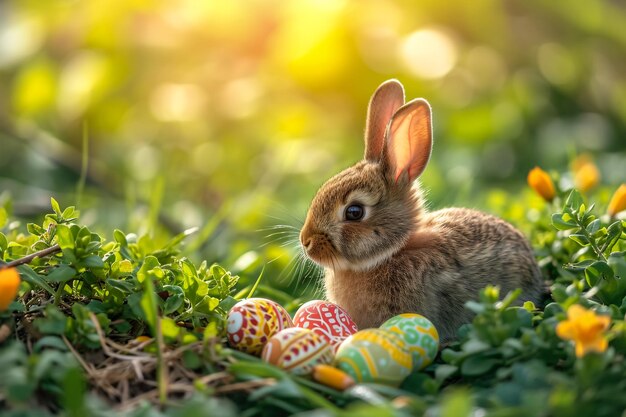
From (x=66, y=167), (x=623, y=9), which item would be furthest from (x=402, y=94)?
A: (x=623, y=9)

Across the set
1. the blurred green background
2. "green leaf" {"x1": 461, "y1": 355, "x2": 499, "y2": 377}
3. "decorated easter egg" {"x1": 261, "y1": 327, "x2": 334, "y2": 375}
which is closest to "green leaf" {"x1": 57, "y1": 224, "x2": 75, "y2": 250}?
"decorated easter egg" {"x1": 261, "y1": 327, "x2": 334, "y2": 375}

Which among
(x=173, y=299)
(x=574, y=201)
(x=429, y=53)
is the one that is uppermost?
(x=429, y=53)

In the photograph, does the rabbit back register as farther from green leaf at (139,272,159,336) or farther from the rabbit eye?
green leaf at (139,272,159,336)

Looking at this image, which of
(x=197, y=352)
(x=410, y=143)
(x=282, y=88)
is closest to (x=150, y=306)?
(x=197, y=352)

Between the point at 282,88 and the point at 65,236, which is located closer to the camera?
the point at 65,236

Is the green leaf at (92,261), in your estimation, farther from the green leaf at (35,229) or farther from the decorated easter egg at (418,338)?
the decorated easter egg at (418,338)

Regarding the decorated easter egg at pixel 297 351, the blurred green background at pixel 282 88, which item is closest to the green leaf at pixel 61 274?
the decorated easter egg at pixel 297 351

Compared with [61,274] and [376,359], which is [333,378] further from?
[61,274]
